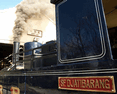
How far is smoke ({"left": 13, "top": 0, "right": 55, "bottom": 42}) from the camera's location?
16.8 meters

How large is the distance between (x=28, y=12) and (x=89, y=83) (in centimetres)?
1800

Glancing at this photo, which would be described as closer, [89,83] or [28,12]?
[89,83]

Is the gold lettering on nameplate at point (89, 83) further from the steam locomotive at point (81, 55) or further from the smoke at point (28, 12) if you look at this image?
the smoke at point (28, 12)

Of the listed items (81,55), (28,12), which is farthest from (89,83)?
(28,12)

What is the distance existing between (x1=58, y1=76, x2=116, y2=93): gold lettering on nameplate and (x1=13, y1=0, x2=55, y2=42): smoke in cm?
1581

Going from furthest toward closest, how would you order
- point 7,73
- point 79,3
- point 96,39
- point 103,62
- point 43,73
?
point 7,73, point 43,73, point 79,3, point 96,39, point 103,62

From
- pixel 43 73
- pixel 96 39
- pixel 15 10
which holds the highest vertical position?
pixel 15 10

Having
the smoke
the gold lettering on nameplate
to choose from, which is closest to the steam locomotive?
the gold lettering on nameplate

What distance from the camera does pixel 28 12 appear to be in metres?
17.6

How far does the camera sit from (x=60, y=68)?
1.99 metres

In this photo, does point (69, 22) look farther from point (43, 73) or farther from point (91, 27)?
point (43, 73)

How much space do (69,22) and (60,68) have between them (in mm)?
852

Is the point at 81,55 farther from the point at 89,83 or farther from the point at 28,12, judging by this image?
the point at 28,12

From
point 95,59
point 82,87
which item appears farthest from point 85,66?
point 82,87
